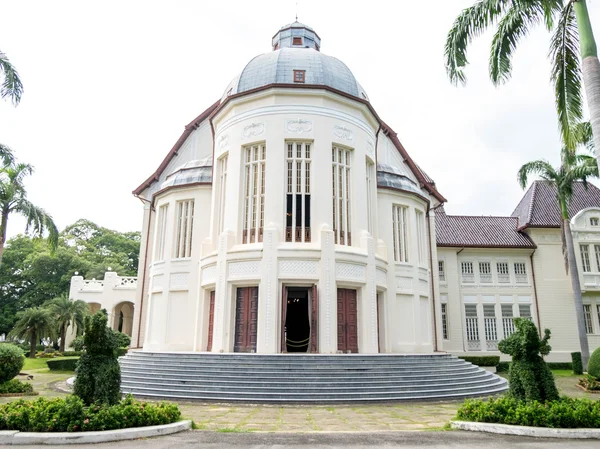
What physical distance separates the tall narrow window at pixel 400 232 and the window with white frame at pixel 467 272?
11.7 meters

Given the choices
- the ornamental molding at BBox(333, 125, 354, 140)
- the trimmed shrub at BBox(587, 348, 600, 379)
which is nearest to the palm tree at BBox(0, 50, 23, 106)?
the ornamental molding at BBox(333, 125, 354, 140)

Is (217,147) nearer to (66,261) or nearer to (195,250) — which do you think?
(195,250)

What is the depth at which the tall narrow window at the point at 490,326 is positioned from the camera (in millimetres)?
31078

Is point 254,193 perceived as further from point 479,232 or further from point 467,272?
point 479,232

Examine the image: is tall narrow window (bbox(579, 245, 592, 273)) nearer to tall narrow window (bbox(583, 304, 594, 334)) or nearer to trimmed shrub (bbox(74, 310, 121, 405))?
tall narrow window (bbox(583, 304, 594, 334))

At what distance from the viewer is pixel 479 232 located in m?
33.7

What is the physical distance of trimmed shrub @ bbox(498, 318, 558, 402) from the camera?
8.56 meters

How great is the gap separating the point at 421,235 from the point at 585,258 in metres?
15.3

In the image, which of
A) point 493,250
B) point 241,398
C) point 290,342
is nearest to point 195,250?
point 290,342

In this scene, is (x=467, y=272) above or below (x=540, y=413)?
above

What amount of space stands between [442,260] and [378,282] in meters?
14.2

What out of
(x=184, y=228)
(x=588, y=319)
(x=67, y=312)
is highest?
(x=184, y=228)

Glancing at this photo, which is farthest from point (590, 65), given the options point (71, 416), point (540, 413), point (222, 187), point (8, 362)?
point (8, 362)

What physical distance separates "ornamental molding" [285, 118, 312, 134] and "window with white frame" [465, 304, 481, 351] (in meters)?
19.5
